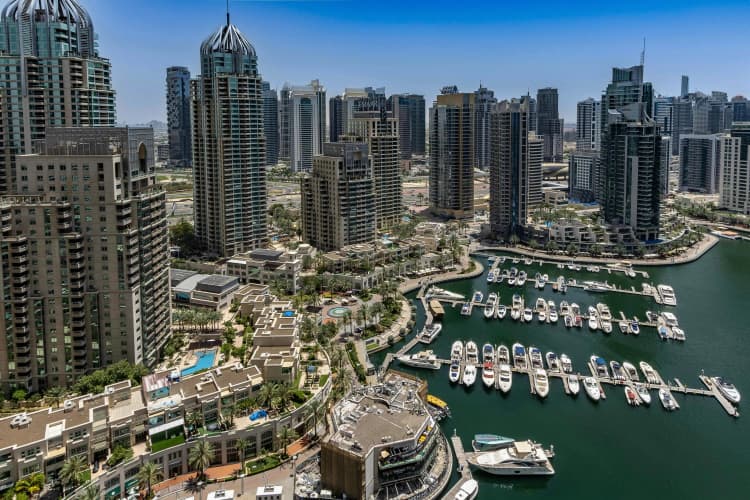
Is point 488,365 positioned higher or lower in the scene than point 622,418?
higher

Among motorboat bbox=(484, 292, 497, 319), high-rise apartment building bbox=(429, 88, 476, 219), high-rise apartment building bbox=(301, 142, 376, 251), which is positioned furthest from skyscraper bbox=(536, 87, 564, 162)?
motorboat bbox=(484, 292, 497, 319)

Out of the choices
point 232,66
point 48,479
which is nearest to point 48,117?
point 232,66

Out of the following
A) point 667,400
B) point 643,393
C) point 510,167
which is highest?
point 510,167

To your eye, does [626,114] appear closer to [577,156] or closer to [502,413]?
[577,156]

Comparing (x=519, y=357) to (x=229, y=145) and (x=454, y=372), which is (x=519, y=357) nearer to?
(x=454, y=372)

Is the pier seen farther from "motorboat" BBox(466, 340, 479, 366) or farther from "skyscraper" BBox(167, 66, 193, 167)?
"skyscraper" BBox(167, 66, 193, 167)

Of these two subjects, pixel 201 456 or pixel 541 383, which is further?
pixel 541 383

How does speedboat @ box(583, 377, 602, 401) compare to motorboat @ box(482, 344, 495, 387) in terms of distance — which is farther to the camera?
motorboat @ box(482, 344, 495, 387)

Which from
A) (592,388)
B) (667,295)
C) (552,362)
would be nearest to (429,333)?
(552,362)
